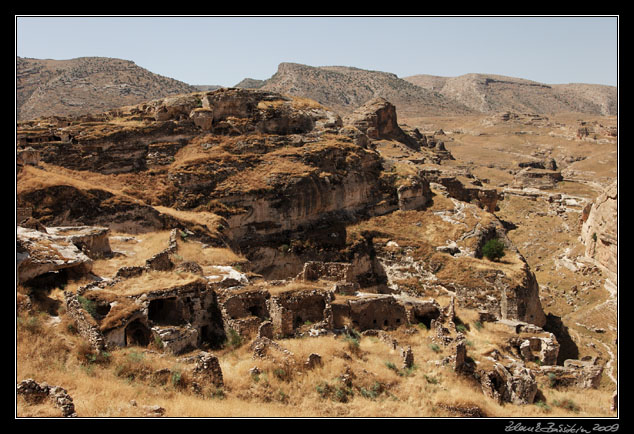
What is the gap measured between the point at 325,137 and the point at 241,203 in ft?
29.9

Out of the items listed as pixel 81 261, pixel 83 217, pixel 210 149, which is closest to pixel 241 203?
pixel 210 149

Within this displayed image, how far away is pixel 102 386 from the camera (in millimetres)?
7719

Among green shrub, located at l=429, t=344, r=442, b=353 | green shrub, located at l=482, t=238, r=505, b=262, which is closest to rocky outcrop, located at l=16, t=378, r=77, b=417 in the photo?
green shrub, located at l=429, t=344, r=442, b=353

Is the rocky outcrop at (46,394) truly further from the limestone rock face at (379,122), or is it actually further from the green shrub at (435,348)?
the limestone rock face at (379,122)

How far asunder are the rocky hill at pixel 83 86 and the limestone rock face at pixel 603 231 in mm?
73220

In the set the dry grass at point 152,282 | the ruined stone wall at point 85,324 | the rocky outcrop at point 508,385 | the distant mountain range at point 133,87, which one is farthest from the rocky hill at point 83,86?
the rocky outcrop at point 508,385

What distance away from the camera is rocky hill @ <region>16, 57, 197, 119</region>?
277ft

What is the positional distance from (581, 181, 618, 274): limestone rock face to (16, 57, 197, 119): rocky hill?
7322cm

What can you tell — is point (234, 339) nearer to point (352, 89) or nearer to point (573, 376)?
point (573, 376)

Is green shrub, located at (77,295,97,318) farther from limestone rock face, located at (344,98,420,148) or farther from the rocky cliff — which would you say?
limestone rock face, located at (344,98,420,148)

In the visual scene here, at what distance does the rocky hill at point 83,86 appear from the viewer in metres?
84.4

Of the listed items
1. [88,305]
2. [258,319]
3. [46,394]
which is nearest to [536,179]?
[258,319]

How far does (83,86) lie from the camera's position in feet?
302

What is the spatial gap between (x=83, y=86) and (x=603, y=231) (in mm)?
90240
